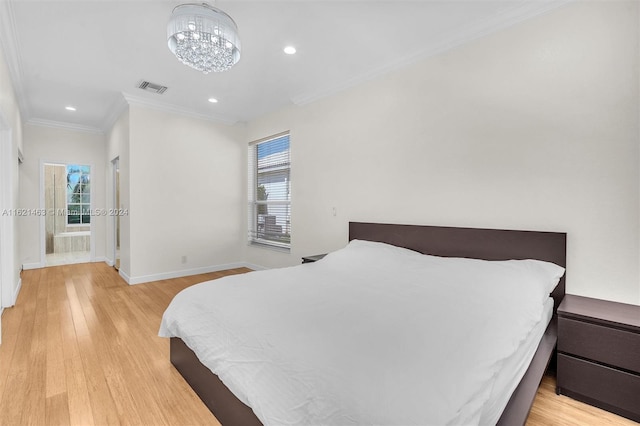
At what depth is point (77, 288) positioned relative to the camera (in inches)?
161

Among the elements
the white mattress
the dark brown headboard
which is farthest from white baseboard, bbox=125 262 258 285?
the white mattress

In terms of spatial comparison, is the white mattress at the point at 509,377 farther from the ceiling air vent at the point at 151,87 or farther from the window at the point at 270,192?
the ceiling air vent at the point at 151,87

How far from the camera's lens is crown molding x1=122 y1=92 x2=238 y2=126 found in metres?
4.04

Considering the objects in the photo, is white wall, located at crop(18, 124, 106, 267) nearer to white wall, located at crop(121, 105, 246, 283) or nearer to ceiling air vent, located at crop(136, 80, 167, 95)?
white wall, located at crop(121, 105, 246, 283)

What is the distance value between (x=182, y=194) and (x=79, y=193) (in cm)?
322

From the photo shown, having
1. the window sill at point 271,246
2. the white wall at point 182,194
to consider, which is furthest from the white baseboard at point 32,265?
the window sill at point 271,246

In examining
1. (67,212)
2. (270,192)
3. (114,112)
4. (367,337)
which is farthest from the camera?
(67,212)

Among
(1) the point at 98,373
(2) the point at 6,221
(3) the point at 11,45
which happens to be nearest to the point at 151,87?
(3) the point at 11,45

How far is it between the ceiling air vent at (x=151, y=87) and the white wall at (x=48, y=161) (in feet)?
9.95

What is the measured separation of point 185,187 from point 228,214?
0.85 m

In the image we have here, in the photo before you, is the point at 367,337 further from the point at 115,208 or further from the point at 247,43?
the point at 115,208

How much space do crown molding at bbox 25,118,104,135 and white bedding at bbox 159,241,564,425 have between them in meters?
5.47

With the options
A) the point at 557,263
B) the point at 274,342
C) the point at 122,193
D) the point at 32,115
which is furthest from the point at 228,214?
the point at 557,263

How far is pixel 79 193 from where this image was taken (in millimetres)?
6168
